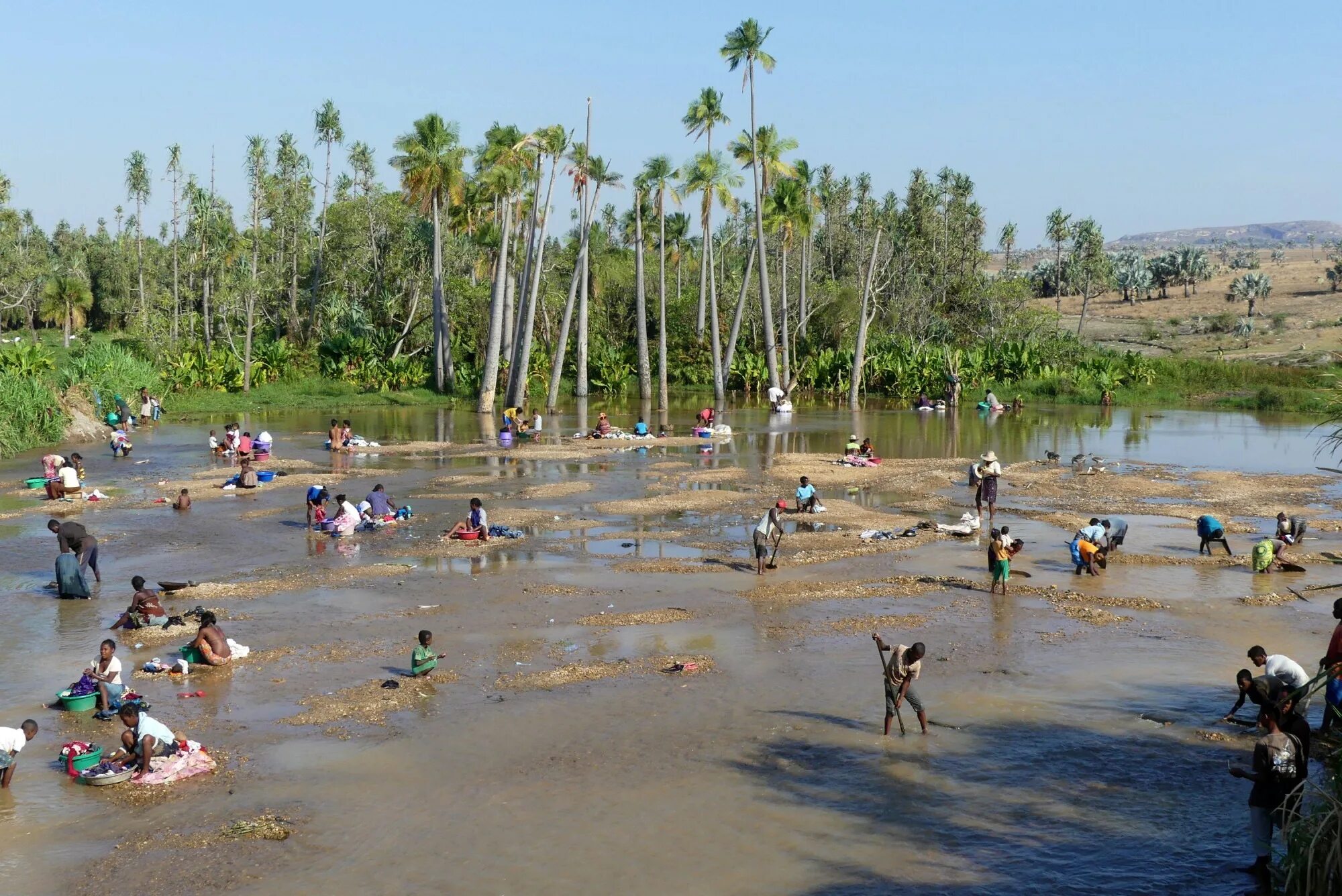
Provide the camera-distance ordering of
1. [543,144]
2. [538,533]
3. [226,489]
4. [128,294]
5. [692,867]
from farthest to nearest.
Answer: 1. [128,294]
2. [543,144]
3. [226,489]
4. [538,533]
5. [692,867]

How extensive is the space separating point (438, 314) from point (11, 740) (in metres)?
48.3

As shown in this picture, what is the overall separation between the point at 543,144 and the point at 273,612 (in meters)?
40.0

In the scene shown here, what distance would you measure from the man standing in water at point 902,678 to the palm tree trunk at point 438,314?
1869 inches

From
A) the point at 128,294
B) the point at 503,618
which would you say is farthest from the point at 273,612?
the point at 128,294

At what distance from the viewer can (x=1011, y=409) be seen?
57781mm

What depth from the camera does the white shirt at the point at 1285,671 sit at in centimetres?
1291

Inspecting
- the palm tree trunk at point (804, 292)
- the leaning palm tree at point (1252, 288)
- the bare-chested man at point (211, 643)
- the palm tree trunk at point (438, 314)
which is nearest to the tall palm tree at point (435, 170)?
the palm tree trunk at point (438, 314)

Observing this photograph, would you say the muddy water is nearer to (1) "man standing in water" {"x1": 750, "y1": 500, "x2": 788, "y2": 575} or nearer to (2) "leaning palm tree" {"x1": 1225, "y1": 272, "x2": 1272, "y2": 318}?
(1) "man standing in water" {"x1": 750, "y1": 500, "x2": 788, "y2": 575}

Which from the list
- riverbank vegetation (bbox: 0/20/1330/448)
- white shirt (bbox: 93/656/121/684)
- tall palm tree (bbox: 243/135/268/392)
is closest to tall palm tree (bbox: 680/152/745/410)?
riverbank vegetation (bbox: 0/20/1330/448)

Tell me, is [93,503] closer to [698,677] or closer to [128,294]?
[698,677]

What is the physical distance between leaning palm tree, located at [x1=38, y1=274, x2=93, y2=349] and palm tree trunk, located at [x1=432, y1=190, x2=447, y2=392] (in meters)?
24.0

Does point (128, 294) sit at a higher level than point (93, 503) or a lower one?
higher

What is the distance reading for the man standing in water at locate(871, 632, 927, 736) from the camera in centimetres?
1305

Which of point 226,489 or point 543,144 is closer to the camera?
point 226,489
